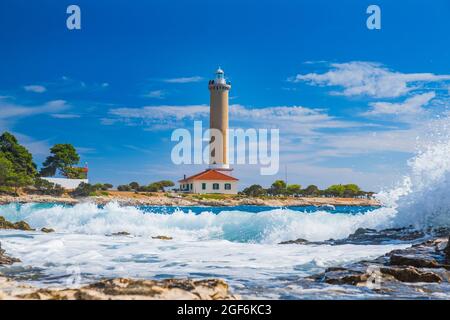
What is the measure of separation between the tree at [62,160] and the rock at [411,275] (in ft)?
125

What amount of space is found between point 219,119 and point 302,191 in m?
15.7

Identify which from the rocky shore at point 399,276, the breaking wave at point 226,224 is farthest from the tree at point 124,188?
the rocky shore at point 399,276

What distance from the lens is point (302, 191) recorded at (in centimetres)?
5297

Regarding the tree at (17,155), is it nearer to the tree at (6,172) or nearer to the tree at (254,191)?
the tree at (6,172)

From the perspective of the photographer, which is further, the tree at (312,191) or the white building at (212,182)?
the tree at (312,191)

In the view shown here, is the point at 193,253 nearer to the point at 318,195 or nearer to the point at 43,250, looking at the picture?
the point at 43,250

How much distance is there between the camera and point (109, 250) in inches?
314

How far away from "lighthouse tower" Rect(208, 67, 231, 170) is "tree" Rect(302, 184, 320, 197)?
549 inches

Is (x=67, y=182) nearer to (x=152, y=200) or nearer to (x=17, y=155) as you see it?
(x=17, y=155)

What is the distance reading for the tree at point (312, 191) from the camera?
53319 millimetres

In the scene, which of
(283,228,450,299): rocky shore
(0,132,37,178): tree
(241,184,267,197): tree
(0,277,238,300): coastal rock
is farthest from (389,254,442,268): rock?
(241,184,267,197): tree

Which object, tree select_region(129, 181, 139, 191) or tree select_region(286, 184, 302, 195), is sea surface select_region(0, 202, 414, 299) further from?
→ tree select_region(286, 184, 302, 195)
